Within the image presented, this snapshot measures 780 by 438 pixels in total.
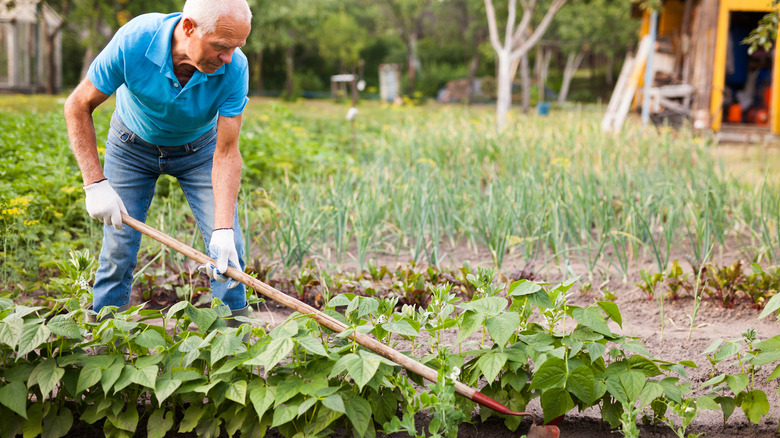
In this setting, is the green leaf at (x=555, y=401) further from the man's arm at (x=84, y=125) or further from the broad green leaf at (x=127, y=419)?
the man's arm at (x=84, y=125)

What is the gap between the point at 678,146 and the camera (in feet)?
19.3

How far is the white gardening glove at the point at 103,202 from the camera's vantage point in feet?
7.17

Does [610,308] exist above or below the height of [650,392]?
above

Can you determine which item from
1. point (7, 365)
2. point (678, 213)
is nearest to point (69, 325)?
point (7, 365)

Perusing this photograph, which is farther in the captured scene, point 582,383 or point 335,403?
point 582,383

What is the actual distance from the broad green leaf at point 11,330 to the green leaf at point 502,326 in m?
1.26

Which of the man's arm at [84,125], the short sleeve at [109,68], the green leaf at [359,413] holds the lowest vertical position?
the green leaf at [359,413]

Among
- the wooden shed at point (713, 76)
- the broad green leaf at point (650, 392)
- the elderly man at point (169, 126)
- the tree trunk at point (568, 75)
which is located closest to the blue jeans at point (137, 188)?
the elderly man at point (169, 126)

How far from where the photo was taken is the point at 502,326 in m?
1.74

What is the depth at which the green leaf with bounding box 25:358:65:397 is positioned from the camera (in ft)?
5.48

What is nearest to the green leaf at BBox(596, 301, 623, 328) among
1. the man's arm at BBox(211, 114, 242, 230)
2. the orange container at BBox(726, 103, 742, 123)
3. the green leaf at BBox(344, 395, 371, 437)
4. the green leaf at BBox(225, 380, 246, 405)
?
the green leaf at BBox(344, 395, 371, 437)

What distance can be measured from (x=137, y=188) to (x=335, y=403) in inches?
54.0

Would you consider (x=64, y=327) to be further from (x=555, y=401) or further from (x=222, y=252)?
(x=555, y=401)

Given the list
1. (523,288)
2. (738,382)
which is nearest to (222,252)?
(523,288)
